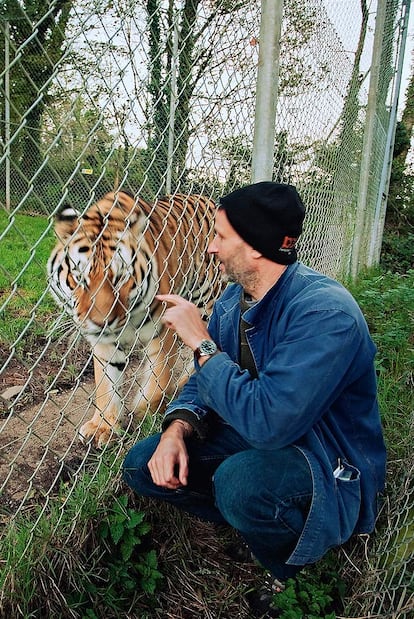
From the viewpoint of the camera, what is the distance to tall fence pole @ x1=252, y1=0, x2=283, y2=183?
7.19 ft

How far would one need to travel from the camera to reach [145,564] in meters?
1.96

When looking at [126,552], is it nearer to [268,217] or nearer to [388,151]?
[268,217]

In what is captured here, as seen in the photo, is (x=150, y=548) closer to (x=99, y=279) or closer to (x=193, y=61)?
(x=99, y=279)

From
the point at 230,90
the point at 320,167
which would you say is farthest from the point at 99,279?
the point at 320,167

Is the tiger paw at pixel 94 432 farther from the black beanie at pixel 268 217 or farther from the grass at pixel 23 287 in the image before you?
the black beanie at pixel 268 217

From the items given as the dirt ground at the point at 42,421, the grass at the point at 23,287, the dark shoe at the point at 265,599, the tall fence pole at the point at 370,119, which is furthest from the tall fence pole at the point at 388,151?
the dark shoe at the point at 265,599

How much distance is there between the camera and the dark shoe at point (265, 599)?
6.44 feet

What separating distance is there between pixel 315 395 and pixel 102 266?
137 cm

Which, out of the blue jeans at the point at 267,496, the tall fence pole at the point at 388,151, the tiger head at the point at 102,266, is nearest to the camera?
the blue jeans at the point at 267,496

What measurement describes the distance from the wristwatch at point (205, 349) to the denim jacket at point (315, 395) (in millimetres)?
40

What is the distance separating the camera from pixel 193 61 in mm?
2246

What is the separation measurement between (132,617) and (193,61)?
204 cm

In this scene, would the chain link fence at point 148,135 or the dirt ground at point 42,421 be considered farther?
the dirt ground at point 42,421

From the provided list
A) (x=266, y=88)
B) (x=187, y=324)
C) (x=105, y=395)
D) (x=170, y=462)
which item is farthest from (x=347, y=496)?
(x=105, y=395)
